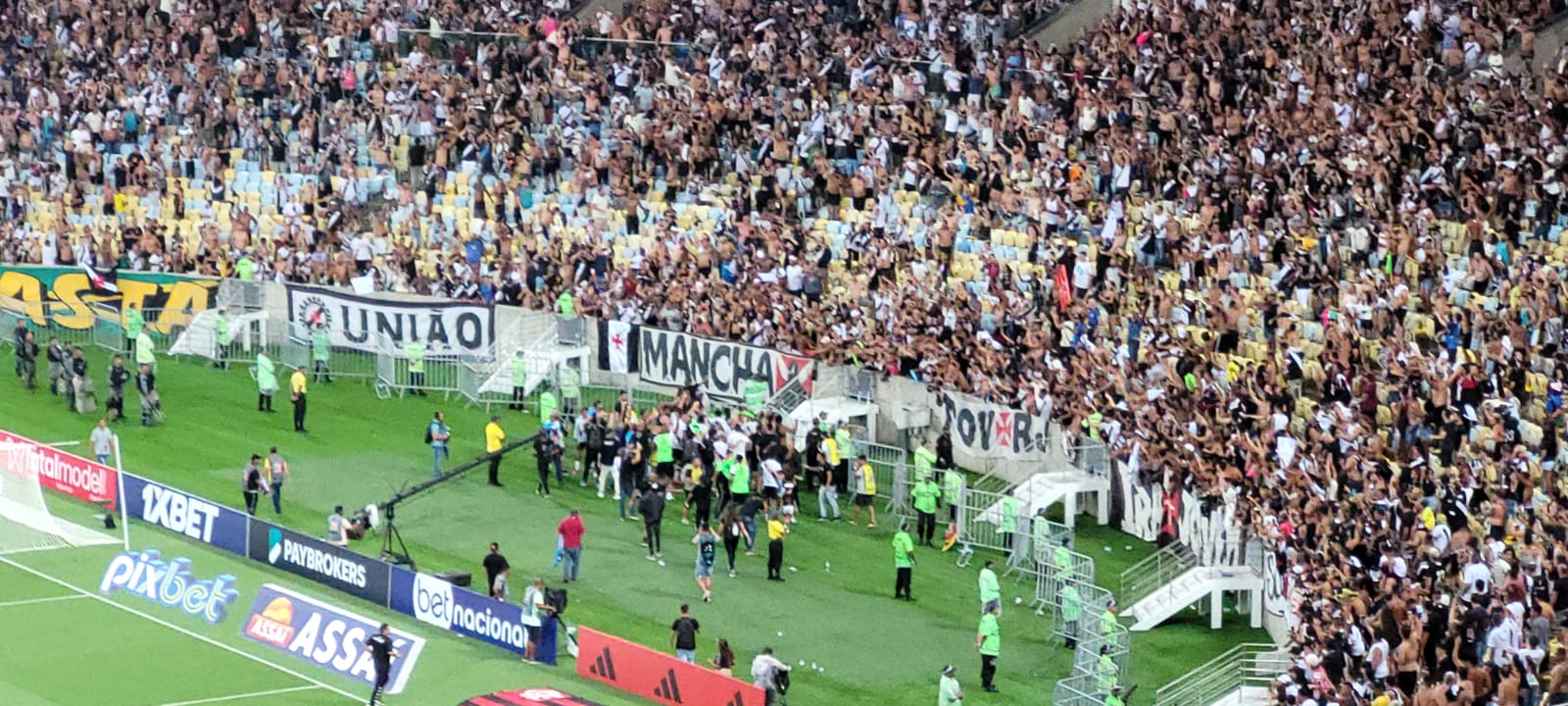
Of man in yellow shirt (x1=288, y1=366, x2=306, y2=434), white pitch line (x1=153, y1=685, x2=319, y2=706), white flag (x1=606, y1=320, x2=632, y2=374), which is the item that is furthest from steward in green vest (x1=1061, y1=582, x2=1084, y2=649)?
man in yellow shirt (x1=288, y1=366, x2=306, y2=434)

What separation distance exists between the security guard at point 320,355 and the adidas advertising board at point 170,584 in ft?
34.7

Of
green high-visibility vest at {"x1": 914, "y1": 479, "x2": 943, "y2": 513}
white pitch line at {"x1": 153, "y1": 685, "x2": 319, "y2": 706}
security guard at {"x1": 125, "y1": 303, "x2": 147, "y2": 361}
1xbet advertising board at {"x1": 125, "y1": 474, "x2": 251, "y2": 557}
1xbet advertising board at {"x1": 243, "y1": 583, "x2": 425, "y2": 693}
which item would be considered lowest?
white pitch line at {"x1": 153, "y1": 685, "x2": 319, "y2": 706}

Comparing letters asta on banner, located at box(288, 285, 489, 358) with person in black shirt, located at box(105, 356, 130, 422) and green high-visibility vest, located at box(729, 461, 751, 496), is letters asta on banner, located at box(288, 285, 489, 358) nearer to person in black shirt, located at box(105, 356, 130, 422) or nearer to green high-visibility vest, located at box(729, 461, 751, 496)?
person in black shirt, located at box(105, 356, 130, 422)

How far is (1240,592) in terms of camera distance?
39156 millimetres

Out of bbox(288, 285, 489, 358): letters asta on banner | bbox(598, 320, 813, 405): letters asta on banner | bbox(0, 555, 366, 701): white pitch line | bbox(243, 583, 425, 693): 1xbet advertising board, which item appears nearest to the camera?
bbox(243, 583, 425, 693): 1xbet advertising board

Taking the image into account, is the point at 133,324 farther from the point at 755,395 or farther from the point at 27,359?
the point at 755,395

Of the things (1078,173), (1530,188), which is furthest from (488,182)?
(1530,188)

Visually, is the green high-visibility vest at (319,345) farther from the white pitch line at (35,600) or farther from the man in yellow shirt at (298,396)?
the white pitch line at (35,600)

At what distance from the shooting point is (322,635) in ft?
116

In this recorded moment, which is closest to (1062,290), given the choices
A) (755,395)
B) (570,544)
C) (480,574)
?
(755,395)

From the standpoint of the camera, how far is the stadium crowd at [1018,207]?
118 ft

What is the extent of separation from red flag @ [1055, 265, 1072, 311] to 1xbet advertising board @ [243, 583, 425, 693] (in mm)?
14407

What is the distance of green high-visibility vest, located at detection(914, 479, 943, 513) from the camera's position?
42.5 m

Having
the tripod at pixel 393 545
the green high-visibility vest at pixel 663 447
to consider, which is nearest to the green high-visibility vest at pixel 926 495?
the green high-visibility vest at pixel 663 447
